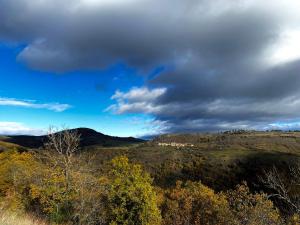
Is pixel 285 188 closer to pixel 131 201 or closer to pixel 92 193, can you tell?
pixel 131 201

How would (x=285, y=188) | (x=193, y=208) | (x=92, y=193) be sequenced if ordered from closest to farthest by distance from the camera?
(x=92, y=193) → (x=193, y=208) → (x=285, y=188)

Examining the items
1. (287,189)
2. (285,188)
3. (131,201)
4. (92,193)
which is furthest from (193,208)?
(287,189)

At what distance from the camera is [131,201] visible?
54219mm

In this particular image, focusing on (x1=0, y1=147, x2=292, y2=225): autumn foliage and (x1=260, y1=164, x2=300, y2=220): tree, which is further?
(x1=0, y1=147, x2=292, y2=225): autumn foliage

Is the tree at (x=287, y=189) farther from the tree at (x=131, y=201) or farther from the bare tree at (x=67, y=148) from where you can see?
the bare tree at (x=67, y=148)

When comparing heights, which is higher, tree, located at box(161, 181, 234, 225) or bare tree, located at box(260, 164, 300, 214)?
bare tree, located at box(260, 164, 300, 214)

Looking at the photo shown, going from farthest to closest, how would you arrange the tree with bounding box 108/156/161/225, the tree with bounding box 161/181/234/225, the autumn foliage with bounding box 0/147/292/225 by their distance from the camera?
the tree with bounding box 161/181/234/225, the tree with bounding box 108/156/161/225, the autumn foliage with bounding box 0/147/292/225

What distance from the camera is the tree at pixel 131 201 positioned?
177 ft

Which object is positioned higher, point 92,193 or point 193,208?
point 92,193

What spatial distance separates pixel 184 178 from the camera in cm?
18762

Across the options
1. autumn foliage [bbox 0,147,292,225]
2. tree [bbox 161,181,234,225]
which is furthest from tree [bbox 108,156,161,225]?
tree [bbox 161,181,234,225]

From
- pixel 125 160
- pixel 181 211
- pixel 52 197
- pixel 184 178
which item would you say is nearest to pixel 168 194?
pixel 181 211

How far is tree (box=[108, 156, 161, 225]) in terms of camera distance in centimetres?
5384

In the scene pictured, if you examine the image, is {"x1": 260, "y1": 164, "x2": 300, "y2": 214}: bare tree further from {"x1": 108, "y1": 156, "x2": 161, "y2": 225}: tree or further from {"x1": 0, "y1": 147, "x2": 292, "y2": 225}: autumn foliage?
{"x1": 108, "y1": 156, "x2": 161, "y2": 225}: tree
